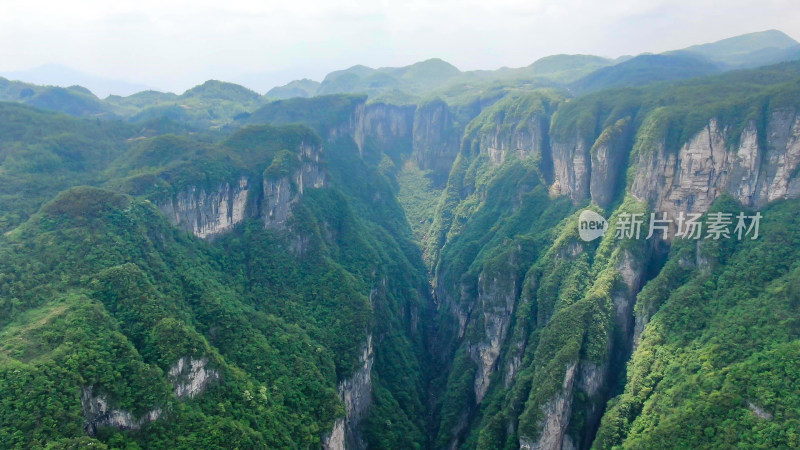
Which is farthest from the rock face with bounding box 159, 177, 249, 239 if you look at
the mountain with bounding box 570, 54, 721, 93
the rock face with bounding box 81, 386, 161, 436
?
the mountain with bounding box 570, 54, 721, 93

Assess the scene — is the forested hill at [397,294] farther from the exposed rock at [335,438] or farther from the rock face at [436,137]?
the rock face at [436,137]

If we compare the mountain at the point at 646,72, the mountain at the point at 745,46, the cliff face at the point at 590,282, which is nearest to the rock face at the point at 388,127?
the mountain at the point at 646,72

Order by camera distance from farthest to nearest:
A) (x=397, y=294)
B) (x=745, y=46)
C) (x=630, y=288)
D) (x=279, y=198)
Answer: (x=745, y=46)
(x=397, y=294)
(x=279, y=198)
(x=630, y=288)

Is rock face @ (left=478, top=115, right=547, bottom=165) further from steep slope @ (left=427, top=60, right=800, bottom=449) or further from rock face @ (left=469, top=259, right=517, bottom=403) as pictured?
rock face @ (left=469, top=259, right=517, bottom=403)

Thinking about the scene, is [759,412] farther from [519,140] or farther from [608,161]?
[519,140]

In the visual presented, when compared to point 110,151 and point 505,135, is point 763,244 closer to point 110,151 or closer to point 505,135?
point 505,135

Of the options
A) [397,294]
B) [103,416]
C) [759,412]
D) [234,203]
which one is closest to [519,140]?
[397,294]
